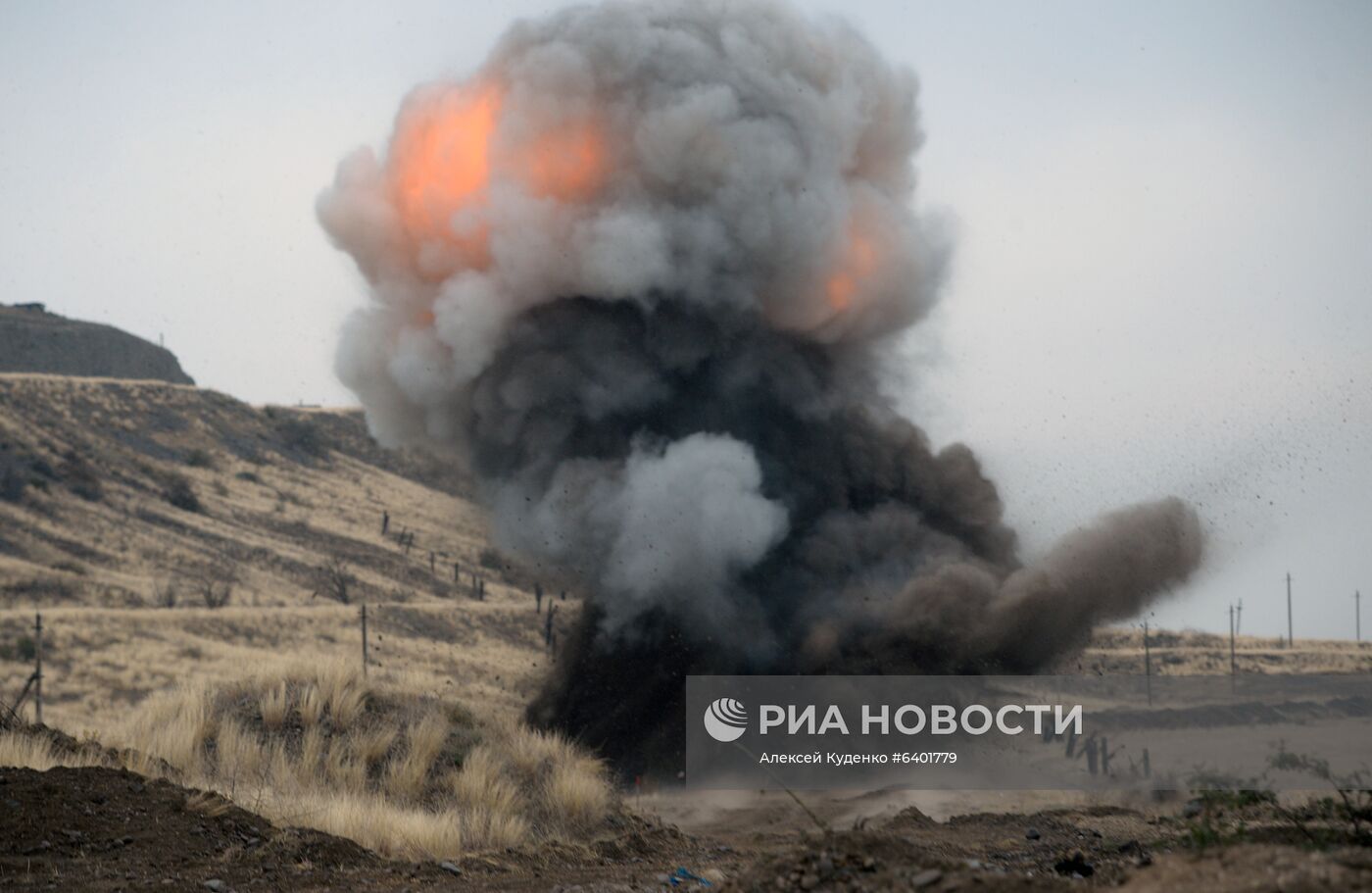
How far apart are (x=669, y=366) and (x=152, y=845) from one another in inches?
711

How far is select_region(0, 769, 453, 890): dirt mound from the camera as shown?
39.3ft

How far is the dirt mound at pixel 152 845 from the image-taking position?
1198 centimetres

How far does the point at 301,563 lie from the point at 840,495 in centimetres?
4723

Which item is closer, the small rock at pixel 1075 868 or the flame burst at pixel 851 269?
the small rock at pixel 1075 868

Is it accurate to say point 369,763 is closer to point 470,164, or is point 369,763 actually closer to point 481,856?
point 481,856

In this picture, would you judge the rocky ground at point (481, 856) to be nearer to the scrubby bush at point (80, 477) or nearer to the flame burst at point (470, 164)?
the flame burst at point (470, 164)

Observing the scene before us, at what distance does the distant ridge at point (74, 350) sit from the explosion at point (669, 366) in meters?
91.7

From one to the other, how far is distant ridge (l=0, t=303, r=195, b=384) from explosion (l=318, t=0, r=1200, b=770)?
91688mm

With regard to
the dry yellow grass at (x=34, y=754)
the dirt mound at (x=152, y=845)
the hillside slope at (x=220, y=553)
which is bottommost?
the dirt mound at (x=152, y=845)

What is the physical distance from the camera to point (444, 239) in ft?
98.5

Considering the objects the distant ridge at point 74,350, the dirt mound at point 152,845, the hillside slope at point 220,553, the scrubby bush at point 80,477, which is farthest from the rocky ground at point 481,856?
the distant ridge at point 74,350

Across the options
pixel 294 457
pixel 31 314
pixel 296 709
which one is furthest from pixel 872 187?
pixel 31 314

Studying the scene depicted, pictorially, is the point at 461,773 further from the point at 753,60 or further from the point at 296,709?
the point at 753,60

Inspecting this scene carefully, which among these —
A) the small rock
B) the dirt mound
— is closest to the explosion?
the dirt mound
